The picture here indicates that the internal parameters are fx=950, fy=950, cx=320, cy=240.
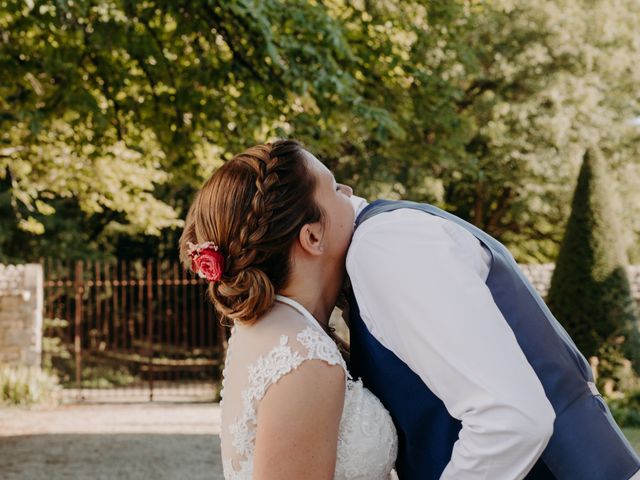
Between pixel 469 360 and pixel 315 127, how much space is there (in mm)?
7860

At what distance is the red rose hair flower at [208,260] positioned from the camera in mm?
2182

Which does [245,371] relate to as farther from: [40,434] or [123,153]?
[123,153]

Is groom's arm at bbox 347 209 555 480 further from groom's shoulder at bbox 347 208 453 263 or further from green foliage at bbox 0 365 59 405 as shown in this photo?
green foliage at bbox 0 365 59 405

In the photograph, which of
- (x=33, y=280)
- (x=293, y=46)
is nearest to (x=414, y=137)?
(x=293, y=46)

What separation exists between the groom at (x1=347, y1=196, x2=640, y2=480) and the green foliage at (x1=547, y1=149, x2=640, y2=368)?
1218 cm

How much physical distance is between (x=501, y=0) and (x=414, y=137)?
855cm

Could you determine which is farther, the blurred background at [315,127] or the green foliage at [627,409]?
the green foliage at [627,409]

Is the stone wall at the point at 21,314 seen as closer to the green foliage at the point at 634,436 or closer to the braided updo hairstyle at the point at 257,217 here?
the green foliage at the point at 634,436

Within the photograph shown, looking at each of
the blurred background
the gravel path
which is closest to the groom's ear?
the blurred background

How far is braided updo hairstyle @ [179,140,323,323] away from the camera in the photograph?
84.6 inches

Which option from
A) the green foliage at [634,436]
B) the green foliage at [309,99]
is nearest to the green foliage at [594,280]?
the green foliage at [309,99]

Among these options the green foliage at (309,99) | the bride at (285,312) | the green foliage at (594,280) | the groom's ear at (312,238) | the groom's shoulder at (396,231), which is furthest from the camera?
the green foliage at (594,280)

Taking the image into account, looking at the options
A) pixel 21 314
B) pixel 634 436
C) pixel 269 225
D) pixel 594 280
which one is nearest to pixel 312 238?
pixel 269 225

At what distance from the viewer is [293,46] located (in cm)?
852
